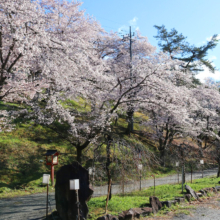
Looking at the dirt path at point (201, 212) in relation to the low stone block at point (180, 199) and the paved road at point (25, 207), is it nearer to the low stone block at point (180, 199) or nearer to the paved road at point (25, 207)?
the low stone block at point (180, 199)

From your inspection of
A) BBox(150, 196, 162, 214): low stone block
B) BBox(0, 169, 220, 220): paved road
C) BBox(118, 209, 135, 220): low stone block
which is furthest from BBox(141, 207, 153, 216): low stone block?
BBox(0, 169, 220, 220): paved road

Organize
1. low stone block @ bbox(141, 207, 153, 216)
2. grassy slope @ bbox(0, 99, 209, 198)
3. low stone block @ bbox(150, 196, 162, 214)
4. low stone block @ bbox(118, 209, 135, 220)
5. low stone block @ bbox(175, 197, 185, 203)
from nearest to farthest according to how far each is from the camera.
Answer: low stone block @ bbox(118, 209, 135, 220) → low stone block @ bbox(141, 207, 153, 216) → low stone block @ bbox(150, 196, 162, 214) → low stone block @ bbox(175, 197, 185, 203) → grassy slope @ bbox(0, 99, 209, 198)

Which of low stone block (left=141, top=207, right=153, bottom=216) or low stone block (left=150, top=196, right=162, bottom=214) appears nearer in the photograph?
low stone block (left=141, top=207, right=153, bottom=216)

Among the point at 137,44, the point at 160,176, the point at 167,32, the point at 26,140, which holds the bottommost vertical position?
the point at 160,176

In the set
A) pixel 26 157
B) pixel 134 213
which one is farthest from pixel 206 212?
pixel 26 157

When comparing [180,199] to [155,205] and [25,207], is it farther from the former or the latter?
[25,207]

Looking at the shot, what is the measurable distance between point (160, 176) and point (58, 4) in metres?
14.0

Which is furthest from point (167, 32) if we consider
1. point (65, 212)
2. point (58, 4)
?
point (65, 212)

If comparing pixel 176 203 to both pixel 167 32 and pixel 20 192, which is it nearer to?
pixel 20 192

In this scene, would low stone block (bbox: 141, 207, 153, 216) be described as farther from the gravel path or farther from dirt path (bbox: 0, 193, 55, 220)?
dirt path (bbox: 0, 193, 55, 220)

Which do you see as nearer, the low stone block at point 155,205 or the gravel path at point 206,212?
the gravel path at point 206,212

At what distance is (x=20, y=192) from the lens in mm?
9625

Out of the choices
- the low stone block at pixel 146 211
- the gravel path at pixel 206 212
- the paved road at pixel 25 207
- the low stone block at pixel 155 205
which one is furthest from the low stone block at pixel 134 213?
the gravel path at pixel 206 212

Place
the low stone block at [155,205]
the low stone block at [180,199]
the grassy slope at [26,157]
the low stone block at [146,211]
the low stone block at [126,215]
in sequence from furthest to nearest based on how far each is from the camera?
the grassy slope at [26,157] < the low stone block at [180,199] < the low stone block at [155,205] < the low stone block at [146,211] < the low stone block at [126,215]
